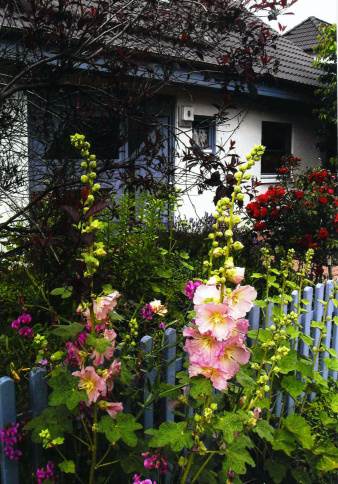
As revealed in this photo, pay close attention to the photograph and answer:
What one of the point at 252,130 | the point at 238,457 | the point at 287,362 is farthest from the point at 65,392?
the point at 252,130

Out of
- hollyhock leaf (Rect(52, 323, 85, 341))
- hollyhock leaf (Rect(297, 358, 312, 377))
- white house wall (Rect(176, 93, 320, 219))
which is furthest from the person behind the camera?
white house wall (Rect(176, 93, 320, 219))

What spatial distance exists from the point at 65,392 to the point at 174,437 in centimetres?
33

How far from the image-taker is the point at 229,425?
127 centimetres

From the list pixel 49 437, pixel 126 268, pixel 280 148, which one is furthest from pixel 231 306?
pixel 280 148

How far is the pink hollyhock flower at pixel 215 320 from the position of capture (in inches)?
44.8

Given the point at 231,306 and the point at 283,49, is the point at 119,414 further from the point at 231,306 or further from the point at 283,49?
the point at 283,49

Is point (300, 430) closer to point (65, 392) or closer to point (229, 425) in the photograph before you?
point (229, 425)

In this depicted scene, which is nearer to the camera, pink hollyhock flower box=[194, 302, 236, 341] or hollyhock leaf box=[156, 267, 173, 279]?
pink hollyhock flower box=[194, 302, 236, 341]

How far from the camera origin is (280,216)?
4508 mm

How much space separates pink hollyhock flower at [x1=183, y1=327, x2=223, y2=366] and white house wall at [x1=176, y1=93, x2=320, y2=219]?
17.3 feet

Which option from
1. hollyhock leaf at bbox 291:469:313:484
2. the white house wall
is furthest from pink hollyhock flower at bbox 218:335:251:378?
the white house wall

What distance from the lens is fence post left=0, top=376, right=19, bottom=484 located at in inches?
53.0

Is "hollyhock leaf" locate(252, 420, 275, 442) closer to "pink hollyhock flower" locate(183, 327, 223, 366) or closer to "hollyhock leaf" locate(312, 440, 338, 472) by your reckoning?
"pink hollyhock flower" locate(183, 327, 223, 366)

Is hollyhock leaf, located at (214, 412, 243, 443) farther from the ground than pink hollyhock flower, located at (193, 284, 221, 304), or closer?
closer
